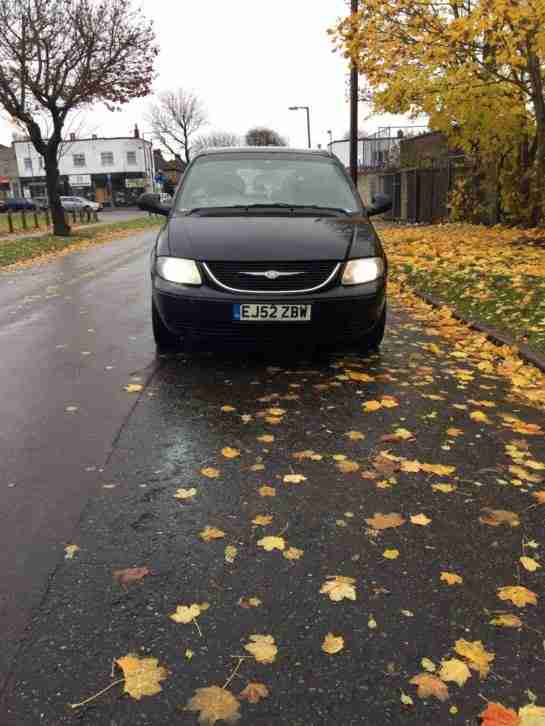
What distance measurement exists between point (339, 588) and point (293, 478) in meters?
0.98

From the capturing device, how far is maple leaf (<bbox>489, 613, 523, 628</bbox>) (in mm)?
2256

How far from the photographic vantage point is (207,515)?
3004 millimetres

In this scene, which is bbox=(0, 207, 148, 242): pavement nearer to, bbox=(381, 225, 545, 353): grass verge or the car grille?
bbox=(381, 225, 545, 353): grass verge

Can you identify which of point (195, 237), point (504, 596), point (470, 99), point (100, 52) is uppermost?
point (100, 52)

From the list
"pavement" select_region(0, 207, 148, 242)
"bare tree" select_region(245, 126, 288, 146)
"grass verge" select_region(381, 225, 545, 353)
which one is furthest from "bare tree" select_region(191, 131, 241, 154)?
"grass verge" select_region(381, 225, 545, 353)

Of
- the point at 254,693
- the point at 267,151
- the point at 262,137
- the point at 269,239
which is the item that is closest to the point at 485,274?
the point at 267,151

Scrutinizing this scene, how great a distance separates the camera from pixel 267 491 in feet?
10.6

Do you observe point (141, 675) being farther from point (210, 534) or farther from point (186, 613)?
point (210, 534)

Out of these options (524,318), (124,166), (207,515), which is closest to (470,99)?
(524,318)

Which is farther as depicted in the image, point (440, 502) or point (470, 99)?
point (470, 99)

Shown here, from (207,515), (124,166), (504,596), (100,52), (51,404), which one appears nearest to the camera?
(504,596)

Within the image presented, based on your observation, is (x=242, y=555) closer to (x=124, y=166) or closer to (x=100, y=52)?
(x=100, y=52)

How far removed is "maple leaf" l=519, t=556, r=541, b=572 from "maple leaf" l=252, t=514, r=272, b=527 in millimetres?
1100

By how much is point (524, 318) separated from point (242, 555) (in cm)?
511
